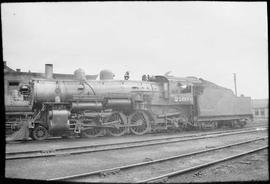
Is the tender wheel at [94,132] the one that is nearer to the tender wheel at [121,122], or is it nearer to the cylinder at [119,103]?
the tender wheel at [121,122]

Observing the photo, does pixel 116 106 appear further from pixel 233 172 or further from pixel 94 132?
pixel 233 172

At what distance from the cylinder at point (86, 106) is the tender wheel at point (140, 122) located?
199cm

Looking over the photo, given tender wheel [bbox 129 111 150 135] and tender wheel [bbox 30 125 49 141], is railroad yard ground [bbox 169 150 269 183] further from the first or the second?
tender wheel [bbox 30 125 49 141]

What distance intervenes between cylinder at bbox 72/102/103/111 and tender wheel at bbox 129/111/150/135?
199cm

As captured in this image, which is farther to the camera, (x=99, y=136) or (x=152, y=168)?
(x=99, y=136)

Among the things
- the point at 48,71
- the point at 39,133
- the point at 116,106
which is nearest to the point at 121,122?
the point at 116,106

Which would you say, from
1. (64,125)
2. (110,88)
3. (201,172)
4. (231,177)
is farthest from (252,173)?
(110,88)

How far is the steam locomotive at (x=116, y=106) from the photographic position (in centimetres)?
1135

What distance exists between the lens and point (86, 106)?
1170 cm

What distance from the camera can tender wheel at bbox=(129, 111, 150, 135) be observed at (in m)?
13.2

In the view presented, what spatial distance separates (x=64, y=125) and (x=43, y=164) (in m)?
4.61

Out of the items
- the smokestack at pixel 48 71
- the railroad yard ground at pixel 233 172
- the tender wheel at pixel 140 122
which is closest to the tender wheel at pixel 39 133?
the smokestack at pixel 48 71

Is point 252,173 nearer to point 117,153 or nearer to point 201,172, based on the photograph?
point 201,172

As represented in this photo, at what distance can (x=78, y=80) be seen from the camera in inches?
494
